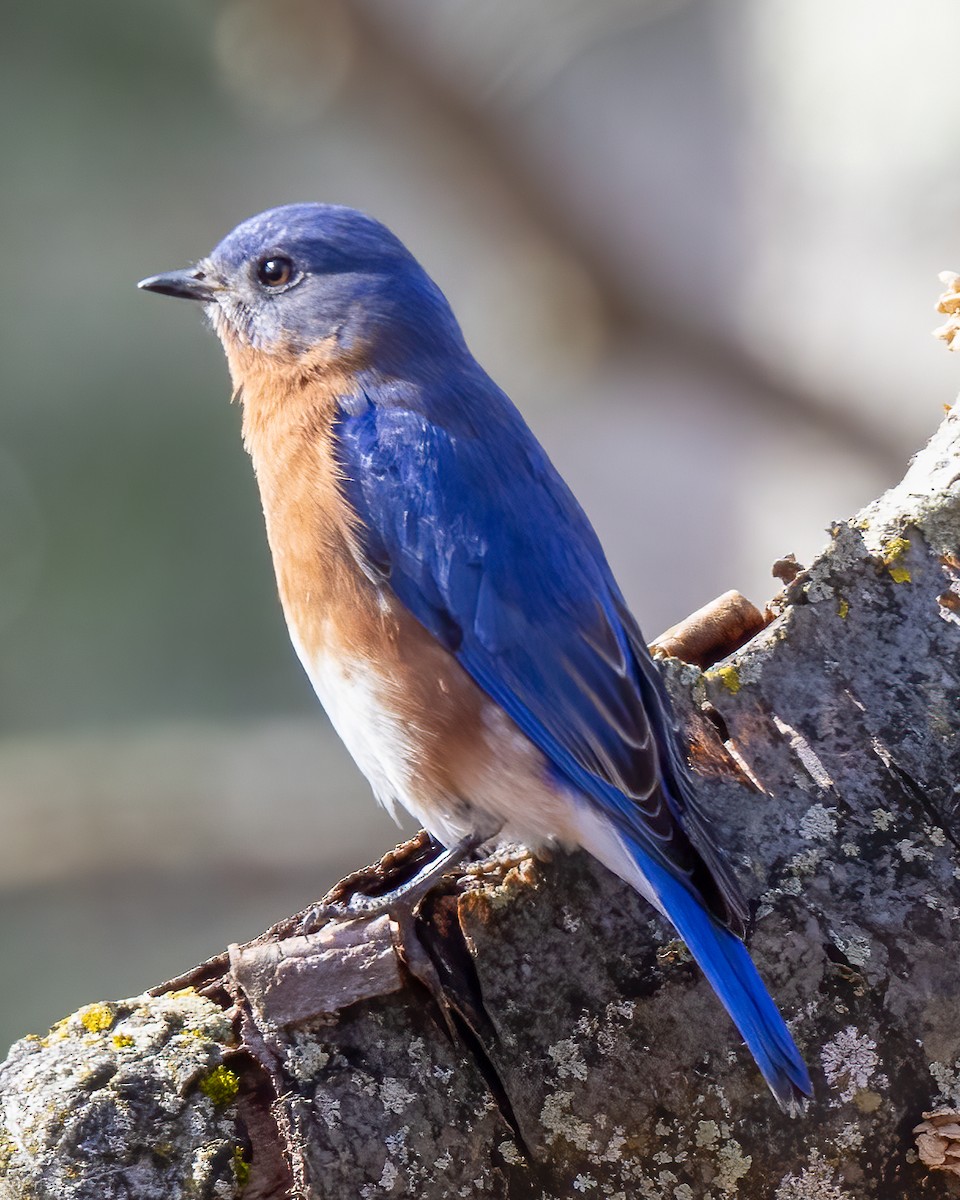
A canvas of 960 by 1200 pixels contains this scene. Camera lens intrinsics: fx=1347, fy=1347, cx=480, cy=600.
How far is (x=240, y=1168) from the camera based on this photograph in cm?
192

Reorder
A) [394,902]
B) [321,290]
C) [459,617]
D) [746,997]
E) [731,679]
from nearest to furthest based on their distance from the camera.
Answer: [746,997], [394,902], [731,679], [459,617], [321,290]

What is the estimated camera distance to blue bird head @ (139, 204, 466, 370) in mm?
3131

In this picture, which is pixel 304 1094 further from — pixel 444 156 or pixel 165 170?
pixel 165 170

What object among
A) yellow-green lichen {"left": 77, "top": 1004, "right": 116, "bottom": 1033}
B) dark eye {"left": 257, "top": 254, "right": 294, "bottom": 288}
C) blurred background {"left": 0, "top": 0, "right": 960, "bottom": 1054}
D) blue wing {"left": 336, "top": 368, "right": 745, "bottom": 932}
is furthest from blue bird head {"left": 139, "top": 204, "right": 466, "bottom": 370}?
blurred background {"left": 0, "top": 0, "right": 960, "bottom": 1054}

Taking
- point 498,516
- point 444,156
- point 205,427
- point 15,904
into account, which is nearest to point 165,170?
point 205,427

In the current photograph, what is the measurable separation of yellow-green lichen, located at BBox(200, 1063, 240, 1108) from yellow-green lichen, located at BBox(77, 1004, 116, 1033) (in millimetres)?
190

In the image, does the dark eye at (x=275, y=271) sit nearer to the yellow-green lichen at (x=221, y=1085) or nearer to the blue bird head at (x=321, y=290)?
the blue bird head at (x=321, y=290)

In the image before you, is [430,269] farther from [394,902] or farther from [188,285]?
[394,902]

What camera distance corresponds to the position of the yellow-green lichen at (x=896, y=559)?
2387 mm

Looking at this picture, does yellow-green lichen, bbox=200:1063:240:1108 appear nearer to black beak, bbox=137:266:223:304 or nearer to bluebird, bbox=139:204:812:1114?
bluebird, bbox=139:204:812:1114

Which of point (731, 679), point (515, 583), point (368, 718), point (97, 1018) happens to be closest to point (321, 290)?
point (515, 583)

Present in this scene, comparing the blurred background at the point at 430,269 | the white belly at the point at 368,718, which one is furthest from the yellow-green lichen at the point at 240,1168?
the blurred background at the point at 430,269

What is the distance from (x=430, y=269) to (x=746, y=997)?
661 centimetres

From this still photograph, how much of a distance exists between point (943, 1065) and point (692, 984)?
1.21 ft
